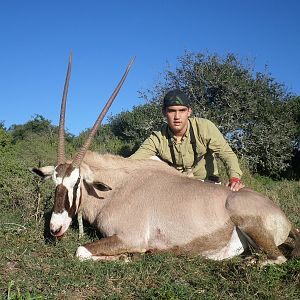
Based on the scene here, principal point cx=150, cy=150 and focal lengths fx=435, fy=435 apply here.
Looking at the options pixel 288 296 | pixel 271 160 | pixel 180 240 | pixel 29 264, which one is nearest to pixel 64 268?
pixel 29 264

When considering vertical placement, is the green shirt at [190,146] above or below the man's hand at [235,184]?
above

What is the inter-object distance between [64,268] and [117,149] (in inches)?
542

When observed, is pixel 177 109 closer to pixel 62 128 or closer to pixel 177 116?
pixel 177 116

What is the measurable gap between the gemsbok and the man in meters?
1.13

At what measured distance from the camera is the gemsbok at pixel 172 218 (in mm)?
4148

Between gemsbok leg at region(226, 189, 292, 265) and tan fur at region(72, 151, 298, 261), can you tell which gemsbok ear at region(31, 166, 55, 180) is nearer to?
tan fur at region(72, 151, 298, 261)

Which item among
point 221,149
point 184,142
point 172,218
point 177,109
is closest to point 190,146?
point 184,142

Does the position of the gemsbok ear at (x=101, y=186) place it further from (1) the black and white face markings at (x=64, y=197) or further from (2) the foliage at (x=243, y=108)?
(2) the foliage at (x=243, y=108)

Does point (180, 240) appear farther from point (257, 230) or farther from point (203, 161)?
point (203, 161)

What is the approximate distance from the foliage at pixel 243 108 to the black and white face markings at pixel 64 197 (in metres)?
13.7

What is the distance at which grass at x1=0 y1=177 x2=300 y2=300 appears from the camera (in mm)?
3215

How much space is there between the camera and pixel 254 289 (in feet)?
10.8

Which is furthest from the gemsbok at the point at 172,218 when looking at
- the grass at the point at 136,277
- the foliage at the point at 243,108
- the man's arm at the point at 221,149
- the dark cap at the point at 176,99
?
the foliage at the point at 243,108

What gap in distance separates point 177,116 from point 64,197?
2010 mm
